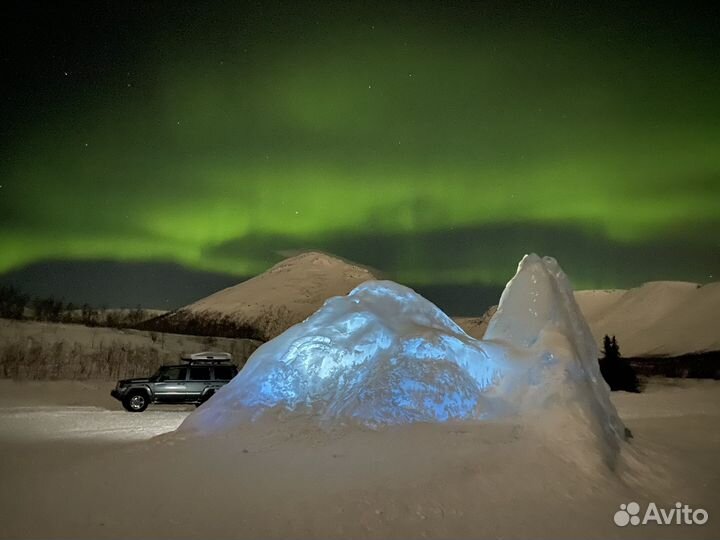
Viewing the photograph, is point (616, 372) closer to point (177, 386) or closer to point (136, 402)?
point (177, 386)

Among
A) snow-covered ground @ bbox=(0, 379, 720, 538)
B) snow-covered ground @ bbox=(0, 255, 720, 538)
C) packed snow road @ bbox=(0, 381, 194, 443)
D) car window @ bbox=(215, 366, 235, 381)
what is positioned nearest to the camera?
snow-covered ground @ bbox=(0, 379, 720, 538)

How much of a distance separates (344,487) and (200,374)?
17.7 metres

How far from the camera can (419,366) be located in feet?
34.8

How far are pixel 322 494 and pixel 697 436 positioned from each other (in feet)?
35.7

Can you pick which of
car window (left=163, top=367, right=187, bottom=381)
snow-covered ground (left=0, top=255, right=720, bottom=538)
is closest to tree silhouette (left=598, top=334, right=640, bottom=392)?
car window (left=163, top=367, right=187, bottom=381)

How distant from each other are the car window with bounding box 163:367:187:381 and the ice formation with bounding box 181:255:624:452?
44.5 feet

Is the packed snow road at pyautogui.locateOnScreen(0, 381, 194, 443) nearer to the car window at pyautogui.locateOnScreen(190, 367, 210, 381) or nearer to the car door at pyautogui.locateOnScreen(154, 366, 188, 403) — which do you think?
the car door at pyautogui.locateOnScreen(154, 366, 188, 403)

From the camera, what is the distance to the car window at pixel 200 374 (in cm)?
2455

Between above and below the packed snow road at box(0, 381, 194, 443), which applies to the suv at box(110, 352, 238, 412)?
above

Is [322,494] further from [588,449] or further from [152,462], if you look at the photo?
[588,449]

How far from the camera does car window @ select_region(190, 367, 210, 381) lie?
24.5 m

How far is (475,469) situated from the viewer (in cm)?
829

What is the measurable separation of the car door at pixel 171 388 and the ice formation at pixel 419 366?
13.5 meters

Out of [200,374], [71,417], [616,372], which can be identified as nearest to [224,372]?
[200,374]
